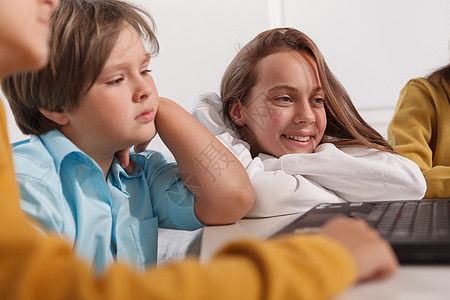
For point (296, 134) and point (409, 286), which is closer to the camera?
point (409, 286)

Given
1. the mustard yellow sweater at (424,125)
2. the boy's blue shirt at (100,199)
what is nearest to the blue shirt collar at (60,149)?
the boy's blue shirt at (100,199)

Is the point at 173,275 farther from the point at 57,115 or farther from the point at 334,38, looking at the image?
the point at 334,38

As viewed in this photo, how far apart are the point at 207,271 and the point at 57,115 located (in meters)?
0.60

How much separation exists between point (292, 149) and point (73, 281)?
0.82 metres

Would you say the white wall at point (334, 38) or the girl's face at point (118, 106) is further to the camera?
the white wall at point (334, 38)

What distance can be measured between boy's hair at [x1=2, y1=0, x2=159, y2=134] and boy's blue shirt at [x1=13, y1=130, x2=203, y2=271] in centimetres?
6

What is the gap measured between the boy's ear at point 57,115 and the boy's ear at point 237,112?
0.45 metres

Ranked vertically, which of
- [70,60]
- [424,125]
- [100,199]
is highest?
[70,60]

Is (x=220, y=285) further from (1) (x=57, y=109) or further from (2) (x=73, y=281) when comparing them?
(1) (x=57, y=109)

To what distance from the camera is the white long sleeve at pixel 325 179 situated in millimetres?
954

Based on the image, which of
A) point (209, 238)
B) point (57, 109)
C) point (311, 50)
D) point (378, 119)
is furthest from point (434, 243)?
point (378, 119)

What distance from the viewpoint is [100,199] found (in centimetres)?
90

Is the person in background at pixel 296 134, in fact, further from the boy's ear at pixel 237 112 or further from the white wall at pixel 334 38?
the white wall at pixel 334 38

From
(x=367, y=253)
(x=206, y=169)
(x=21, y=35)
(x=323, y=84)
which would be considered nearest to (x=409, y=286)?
(x=367, y=253)
